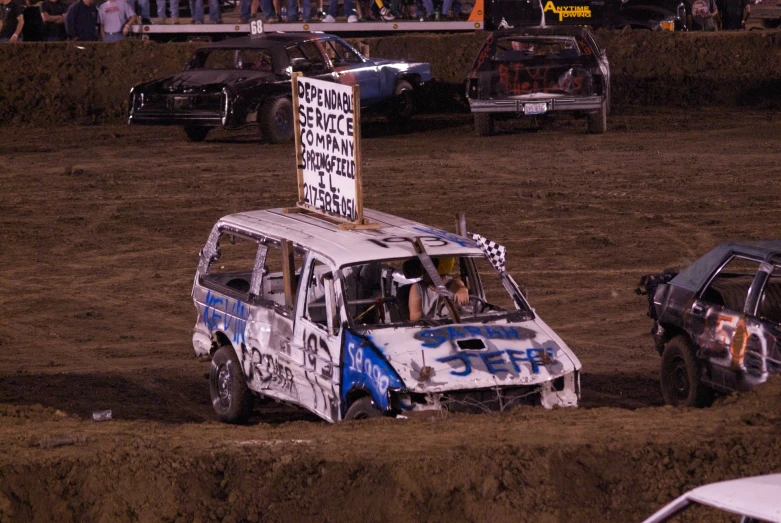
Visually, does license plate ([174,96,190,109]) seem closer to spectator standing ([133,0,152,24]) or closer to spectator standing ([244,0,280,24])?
spectator standing ([244,0,280,24])

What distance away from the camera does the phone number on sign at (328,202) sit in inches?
342

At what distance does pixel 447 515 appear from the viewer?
5520 mm

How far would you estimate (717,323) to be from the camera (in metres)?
7.89

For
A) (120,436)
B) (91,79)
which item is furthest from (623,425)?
(91,79)

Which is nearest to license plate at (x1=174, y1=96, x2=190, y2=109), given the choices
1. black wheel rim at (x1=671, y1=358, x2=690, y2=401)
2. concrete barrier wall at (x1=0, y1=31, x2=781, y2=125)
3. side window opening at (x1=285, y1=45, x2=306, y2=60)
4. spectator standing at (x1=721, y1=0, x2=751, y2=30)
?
side window opening at (x1=285, y1=45, x2=306, y2=60)

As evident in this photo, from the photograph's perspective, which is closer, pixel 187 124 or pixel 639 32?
pixel 187 124

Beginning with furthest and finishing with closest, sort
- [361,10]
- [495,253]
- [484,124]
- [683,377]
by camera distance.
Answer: [361,10]
[484,124]
[683,377]
[495,253]

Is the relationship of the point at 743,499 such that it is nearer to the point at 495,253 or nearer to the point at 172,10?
the point at 495,253

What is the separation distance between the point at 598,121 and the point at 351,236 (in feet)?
41.9

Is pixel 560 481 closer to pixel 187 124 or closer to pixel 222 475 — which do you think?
pixel 222 475

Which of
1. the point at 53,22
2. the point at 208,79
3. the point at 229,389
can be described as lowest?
the point at 229,389

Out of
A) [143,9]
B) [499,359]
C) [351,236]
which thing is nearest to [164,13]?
[143,9]

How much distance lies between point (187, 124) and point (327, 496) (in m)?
14.1

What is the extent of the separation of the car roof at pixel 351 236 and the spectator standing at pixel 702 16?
728 inches
